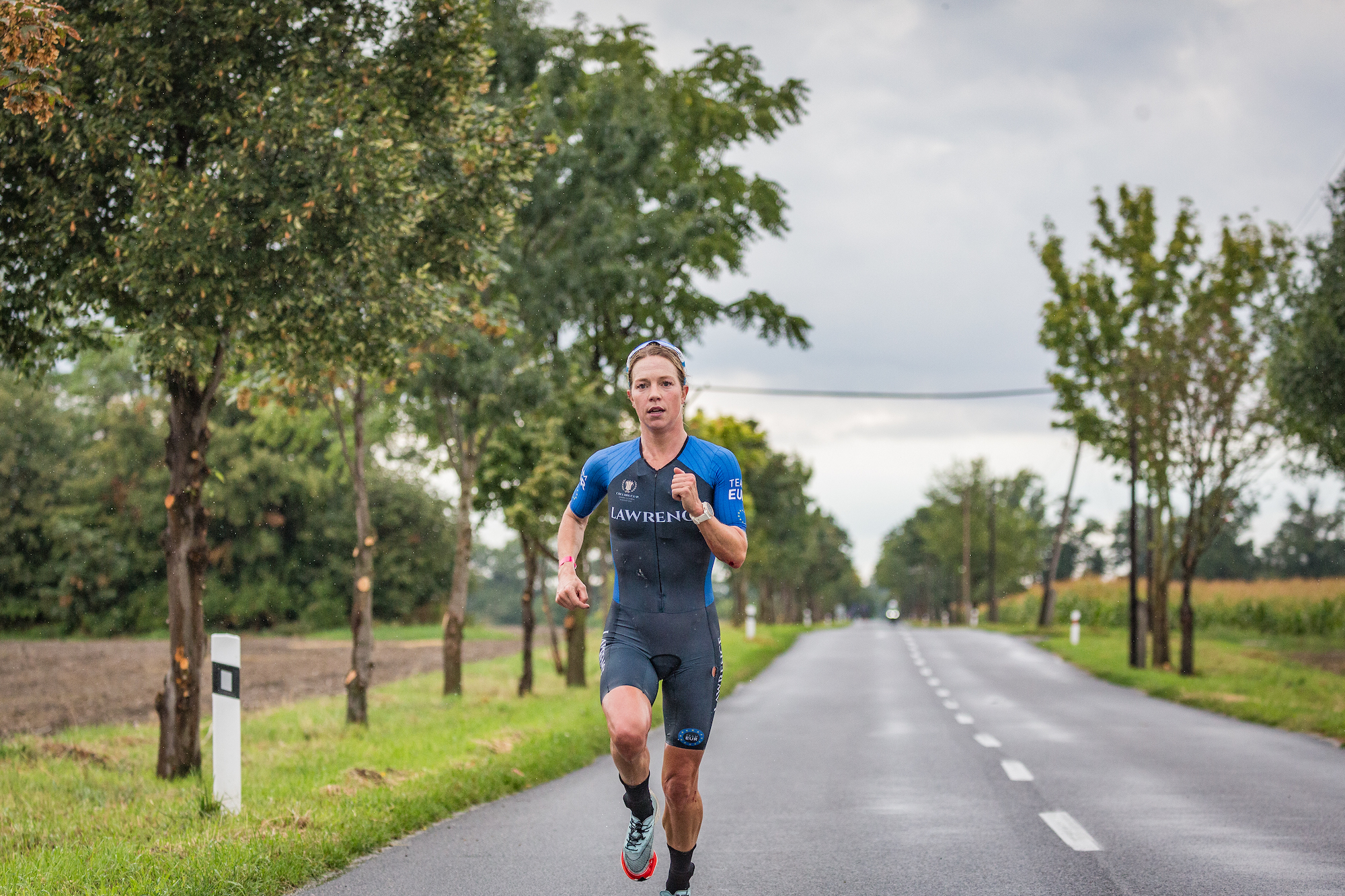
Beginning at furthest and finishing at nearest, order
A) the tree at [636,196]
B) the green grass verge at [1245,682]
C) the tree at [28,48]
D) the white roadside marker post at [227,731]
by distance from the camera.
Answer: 1. the tree at [636,196]
2. the green grass verge at [1245,682]
3. the white roadside marker post at [227,731]
4. the tree at [28,48]

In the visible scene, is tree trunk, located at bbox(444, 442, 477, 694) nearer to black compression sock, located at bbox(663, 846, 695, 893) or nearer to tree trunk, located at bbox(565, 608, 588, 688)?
tree trunk, located at bbox(565, 608, 588, 688)

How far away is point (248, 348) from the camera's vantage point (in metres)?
10.6

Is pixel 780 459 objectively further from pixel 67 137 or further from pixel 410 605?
pixel 67 137

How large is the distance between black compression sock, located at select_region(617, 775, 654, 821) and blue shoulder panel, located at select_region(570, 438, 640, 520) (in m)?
1.08

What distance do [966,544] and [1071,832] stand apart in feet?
266

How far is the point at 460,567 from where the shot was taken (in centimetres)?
1991

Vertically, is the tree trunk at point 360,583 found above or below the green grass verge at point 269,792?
above

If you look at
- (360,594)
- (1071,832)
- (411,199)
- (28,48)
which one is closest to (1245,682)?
(360,594)

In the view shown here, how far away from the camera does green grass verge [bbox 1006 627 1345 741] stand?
16234mm

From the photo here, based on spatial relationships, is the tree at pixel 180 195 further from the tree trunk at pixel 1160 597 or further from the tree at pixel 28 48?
the tree trunk at pixel 1160 597

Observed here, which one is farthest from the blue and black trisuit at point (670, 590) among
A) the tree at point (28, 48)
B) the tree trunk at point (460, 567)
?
the tree trunk at point (460, 567)

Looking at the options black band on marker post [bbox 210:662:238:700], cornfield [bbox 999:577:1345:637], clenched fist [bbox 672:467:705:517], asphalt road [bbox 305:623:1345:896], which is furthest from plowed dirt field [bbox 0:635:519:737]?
cornfield [bbox 999:577:1345:637]

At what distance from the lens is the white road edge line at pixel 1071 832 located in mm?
6961

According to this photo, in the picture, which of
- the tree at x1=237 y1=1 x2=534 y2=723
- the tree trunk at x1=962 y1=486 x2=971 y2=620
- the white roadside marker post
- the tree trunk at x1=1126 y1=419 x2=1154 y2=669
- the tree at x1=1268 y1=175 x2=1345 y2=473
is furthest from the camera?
the tree trunk at x1=962 y1=486 x2=971 y2=620
